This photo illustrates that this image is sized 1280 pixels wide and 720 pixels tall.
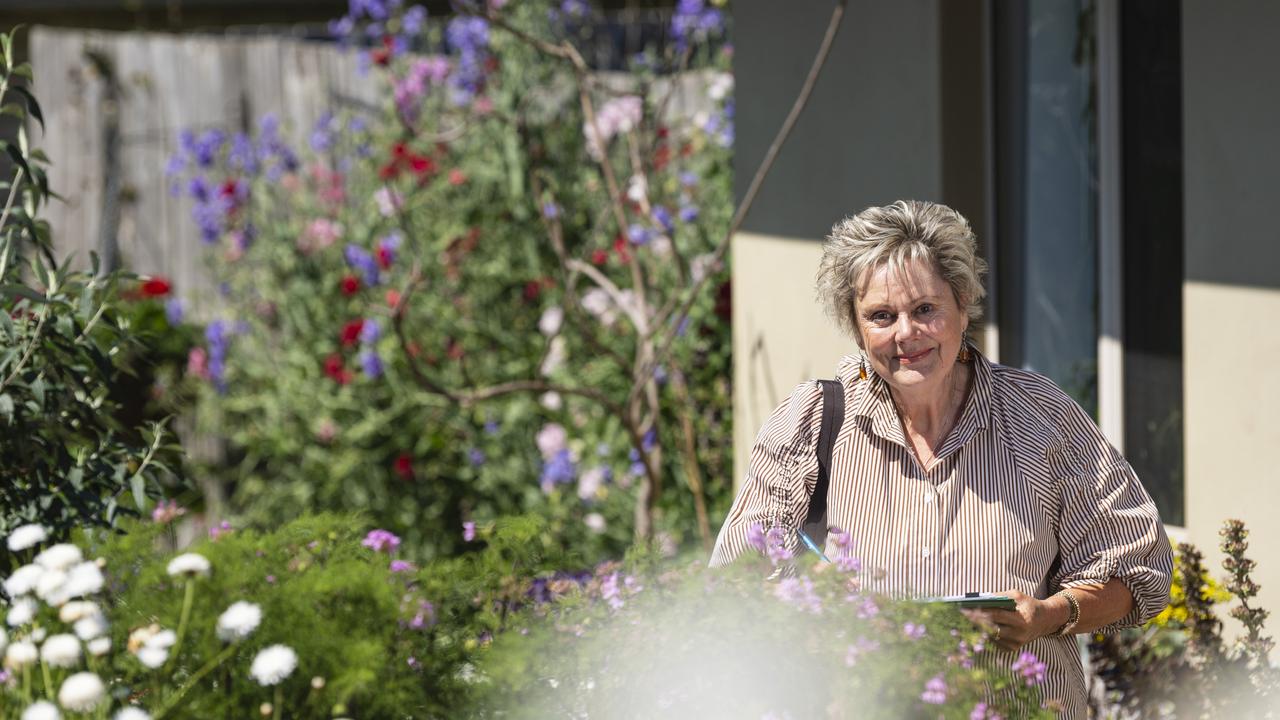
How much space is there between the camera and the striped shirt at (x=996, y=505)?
7.18ft

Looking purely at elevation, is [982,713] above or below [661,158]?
below

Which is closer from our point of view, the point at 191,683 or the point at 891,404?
the point at 191,683

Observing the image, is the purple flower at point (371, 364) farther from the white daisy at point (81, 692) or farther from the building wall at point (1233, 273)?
the white daisy at point (81, 692)

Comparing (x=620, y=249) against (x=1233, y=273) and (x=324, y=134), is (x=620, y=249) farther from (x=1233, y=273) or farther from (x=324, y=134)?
(x=1233, y=273)

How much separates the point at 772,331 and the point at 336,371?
79.1 inches

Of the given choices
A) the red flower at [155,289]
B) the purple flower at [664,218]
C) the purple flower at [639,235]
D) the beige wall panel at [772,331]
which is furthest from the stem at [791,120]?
the red flower at [155,289]

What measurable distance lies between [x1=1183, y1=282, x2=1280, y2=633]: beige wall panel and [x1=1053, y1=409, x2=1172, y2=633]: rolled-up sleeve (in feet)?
Result: 2.78

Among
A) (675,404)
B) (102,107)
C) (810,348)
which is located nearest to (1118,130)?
(810,348)

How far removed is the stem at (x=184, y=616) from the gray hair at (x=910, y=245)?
115 cm

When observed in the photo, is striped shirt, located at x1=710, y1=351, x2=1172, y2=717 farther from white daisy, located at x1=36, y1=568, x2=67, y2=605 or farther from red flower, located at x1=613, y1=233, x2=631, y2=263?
red flower, located at x1=613, y1=233, x2=631, y2=263

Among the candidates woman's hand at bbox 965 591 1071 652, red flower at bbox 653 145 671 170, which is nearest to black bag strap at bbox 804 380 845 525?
woman's hand at bbox 965 591 1071 652

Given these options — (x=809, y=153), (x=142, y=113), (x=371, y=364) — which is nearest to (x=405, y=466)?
(x=371, y=364)

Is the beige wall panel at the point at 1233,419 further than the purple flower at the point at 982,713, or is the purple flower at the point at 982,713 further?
the beige wall panel at the point at 1233,419

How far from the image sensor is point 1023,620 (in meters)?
2.07
